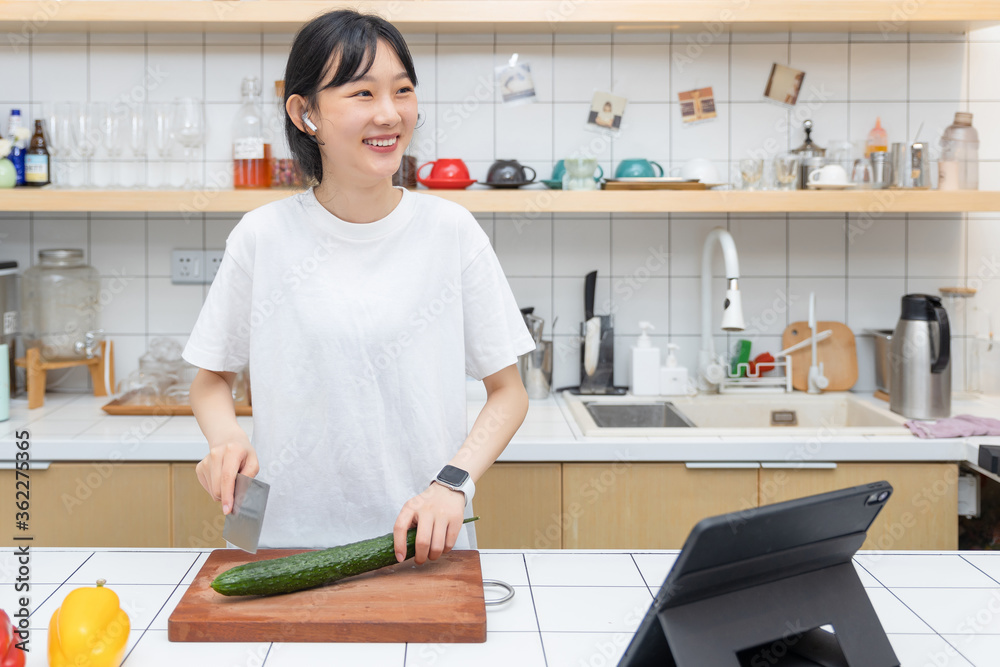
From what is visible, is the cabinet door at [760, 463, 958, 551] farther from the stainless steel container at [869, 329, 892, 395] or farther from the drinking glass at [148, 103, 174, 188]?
the drinking glass at [148, 103, 174, 188]

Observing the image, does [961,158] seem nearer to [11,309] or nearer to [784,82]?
[784,82]

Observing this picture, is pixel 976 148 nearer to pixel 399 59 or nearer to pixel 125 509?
pixel 399 59

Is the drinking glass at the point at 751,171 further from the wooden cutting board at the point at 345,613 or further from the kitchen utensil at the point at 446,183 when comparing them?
the wooden cutting board at the point at 345,613

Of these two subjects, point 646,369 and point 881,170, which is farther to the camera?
point 646,369

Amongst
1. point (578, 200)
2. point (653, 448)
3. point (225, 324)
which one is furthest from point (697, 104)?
point (225, 324)

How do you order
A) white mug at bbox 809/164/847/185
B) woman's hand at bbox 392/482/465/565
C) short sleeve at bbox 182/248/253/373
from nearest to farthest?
woman's hand at bbox 392/482/465/565
short sleeve at bbox 182/248/253/373
white mug at bbox 809/164/847/185

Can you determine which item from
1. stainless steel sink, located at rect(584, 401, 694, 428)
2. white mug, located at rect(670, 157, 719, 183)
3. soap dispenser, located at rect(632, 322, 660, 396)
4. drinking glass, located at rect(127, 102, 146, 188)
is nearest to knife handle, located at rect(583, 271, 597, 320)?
soap dispenser, located at rect(632, 322, 660, 396)

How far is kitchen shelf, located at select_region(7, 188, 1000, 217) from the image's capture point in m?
2.21

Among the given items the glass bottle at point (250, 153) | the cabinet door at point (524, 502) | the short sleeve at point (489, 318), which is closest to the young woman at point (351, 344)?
the short sleeve at point (489, 318)

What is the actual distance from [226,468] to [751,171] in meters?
1.74

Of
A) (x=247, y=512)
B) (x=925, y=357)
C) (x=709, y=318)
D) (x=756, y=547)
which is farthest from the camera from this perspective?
(x=709, y=318)

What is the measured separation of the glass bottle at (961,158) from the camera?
238 cm

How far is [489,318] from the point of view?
1.33 metres

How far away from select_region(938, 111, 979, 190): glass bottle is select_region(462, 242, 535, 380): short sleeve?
1626 millimetres
